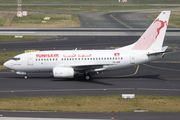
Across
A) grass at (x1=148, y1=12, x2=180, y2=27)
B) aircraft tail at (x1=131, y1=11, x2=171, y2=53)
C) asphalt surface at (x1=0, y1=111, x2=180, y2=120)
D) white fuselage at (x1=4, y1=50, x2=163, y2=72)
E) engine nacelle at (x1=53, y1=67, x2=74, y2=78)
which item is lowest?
asphalt surface at (x1=0, y1=111, x2=180, y2=120)

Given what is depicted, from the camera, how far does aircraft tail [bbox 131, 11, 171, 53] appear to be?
38781mm

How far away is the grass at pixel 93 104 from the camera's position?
87.6 ft

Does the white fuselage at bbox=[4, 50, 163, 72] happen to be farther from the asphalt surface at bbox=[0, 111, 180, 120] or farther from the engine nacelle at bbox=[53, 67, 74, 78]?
the asphalt surface at bbox=[0, 111, 180, 120]

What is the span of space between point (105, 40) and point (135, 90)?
36782 millimetres

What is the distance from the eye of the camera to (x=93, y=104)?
28.2 metres

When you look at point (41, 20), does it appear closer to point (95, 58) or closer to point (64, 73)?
point (95, 58)

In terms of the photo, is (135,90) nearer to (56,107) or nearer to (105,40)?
(56,107)

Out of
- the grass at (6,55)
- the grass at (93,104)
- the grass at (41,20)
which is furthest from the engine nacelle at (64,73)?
the grass at (41,20)

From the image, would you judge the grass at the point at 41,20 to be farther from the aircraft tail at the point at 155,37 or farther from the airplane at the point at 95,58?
the aircraft tail at the point at 155,37

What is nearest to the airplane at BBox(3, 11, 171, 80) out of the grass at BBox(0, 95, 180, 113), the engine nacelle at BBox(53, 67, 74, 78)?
the engine nacelle at BBox(53, 67, 74, 78)

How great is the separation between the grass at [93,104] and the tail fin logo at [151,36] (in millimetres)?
11011

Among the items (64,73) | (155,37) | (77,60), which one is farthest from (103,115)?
(155,37)

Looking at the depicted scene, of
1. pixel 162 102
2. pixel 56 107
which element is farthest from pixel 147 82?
pixel 56 107

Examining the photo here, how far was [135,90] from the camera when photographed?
33938mm
